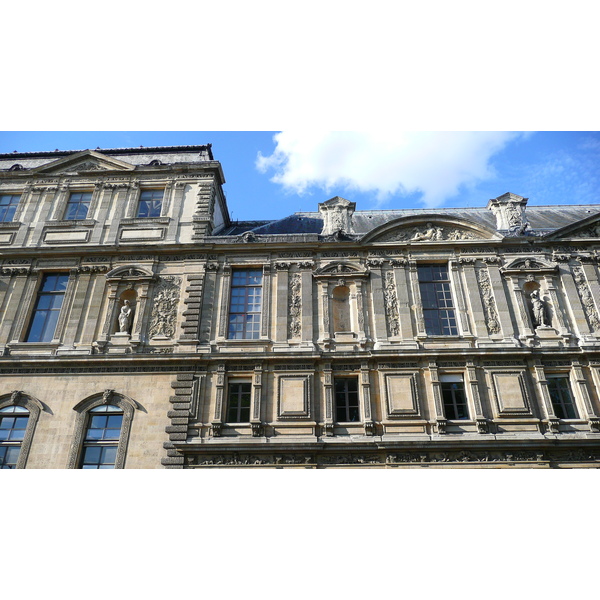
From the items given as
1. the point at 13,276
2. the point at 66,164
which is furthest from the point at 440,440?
the point at 66,164

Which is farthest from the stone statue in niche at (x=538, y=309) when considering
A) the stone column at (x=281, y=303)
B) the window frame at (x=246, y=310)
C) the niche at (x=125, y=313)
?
the niche at (x=125, y=313)

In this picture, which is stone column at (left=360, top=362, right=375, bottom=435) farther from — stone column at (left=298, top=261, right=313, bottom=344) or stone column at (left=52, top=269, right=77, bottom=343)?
stone column at (left=52, top=269, right=77, bottom=343)

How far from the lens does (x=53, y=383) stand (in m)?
16.9

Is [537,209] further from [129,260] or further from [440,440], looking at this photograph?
[129,260]

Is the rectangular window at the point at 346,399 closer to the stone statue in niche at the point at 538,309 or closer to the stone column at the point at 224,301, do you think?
the stone column at the point at 224,301

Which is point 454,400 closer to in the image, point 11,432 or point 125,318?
point 125,318

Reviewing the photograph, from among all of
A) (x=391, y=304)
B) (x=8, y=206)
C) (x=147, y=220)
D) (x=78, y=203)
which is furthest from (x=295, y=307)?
(x=8, y=206)

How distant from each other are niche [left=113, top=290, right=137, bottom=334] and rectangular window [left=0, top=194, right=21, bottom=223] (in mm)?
6843

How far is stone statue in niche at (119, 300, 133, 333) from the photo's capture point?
1785 cm

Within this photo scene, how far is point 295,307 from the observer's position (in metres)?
18.2

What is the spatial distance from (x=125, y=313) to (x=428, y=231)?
459 inches

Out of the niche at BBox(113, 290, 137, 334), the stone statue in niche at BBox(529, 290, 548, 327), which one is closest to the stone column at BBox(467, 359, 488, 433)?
the stone statue in niche at BBox(529, 290, 548, 327)

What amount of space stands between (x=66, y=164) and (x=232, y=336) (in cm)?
1117

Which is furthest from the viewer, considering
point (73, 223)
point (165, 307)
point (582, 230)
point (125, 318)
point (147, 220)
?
point (73, 223)
